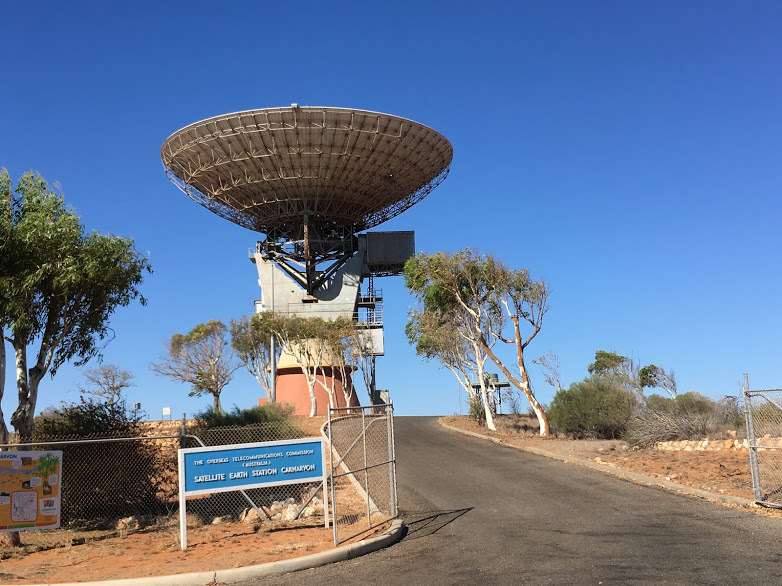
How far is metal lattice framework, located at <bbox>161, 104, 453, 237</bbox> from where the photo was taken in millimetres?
38094

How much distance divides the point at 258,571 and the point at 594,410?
82.1ft

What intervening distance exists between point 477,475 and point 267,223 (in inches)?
1321

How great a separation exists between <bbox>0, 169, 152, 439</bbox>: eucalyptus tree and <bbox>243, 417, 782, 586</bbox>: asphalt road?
8.09m

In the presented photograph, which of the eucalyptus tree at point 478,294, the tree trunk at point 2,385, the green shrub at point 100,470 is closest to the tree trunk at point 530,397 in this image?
the eucalyptus tree at point 478,294

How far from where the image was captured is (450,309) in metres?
35.0

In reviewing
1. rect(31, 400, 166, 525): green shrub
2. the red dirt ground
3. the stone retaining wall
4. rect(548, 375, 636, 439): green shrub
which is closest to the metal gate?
the red dirt ground

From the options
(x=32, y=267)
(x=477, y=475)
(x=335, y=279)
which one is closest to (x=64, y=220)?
(x=32, y=267)

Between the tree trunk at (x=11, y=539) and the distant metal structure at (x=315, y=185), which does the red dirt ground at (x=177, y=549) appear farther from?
the distant metal structure at (x=315, y=185)

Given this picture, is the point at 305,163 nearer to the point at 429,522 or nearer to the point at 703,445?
the point at 703,445

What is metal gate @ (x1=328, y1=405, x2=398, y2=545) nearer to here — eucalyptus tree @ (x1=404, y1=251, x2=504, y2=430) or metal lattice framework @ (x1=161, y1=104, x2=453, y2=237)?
eucalyptus tree @ (x1=404, y1=251, x2=504, y2=430)

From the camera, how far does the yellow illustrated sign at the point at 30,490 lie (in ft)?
40.5

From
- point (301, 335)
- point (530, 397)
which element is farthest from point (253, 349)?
point (530, 397)

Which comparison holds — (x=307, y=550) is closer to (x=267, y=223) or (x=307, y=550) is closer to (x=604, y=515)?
(x=604, y=515)

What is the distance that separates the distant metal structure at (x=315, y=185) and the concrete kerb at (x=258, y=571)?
30.2 metres
